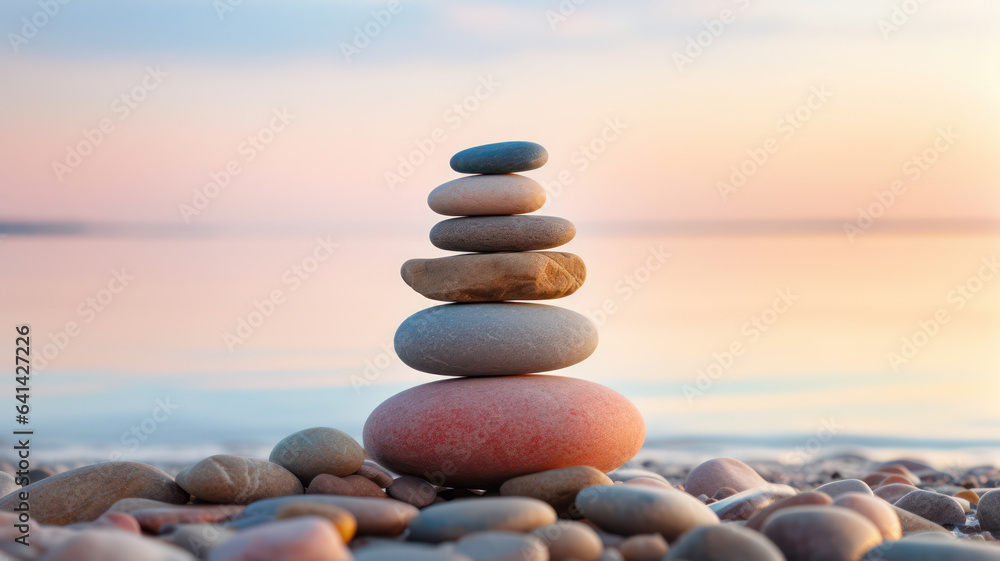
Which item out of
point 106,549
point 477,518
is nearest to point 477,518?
point 477,518

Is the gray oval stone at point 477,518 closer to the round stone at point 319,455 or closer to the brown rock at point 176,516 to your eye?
the brown rock at point 176,516

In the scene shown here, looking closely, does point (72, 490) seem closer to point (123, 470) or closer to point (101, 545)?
point (123, 470)

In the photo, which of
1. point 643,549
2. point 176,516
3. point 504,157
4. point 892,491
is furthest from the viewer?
point 892,491

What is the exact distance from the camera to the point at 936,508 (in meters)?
5.62

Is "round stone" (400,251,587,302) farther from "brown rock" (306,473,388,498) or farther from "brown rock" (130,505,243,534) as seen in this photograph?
"brown rock" (130,505,243,534)

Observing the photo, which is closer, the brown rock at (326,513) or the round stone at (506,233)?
the brown rock at (326,513)

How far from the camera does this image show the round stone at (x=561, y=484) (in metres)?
4.96

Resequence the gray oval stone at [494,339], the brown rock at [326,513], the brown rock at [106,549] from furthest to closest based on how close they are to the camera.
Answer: the gray oval stone at [494,339], the brown rock at [326,513], the brown rock at [106,549]

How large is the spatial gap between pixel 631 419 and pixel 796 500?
62.2 inches

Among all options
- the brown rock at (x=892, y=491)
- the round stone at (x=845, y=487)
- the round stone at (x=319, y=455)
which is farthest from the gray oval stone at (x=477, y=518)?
the brown rock at (x=892, y=491)

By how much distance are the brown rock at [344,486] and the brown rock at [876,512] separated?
291cm

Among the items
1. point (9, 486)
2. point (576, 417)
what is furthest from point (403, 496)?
point (9, 486)

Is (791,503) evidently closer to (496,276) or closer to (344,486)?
(496,276)

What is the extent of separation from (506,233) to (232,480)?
2.50m
